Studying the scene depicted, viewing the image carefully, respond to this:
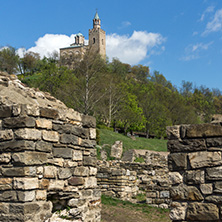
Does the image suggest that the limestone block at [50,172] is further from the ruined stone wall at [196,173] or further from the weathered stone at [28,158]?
the ruined stone wall at [196,173]

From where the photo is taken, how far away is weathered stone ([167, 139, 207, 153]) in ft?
12.1

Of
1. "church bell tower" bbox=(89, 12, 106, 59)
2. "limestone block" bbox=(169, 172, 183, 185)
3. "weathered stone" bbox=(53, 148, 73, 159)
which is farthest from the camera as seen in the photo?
"church bell tower" bbox=(89, 12, 106, 59)

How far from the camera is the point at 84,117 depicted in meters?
6.10

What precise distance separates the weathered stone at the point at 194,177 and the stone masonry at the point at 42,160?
2.41 m

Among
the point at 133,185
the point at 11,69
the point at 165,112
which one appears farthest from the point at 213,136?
the point at 11,69

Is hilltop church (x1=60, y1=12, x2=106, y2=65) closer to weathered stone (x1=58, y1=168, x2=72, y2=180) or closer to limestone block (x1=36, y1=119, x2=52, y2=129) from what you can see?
weathered stone (x1=58, y1=168, x2=72, y2=180)

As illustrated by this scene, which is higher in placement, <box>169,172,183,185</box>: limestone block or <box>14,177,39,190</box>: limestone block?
<box>169,172,183,185</box>: limestone block

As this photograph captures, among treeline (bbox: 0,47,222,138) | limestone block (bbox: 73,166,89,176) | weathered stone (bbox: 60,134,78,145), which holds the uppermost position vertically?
treeline (bbox: 0,47,222,138)

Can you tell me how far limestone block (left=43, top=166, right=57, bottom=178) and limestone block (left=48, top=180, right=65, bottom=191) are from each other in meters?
0.11

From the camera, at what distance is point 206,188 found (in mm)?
3588

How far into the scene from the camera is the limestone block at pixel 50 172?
498cm

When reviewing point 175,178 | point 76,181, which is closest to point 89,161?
point 76,181

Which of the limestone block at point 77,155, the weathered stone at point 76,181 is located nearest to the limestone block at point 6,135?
the limestone block at point 77,155

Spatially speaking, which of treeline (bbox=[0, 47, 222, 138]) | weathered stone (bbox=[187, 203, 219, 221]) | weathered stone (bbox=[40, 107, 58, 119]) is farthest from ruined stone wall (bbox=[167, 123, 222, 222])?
treeline (bbox=[0, 47, 222, 138])
